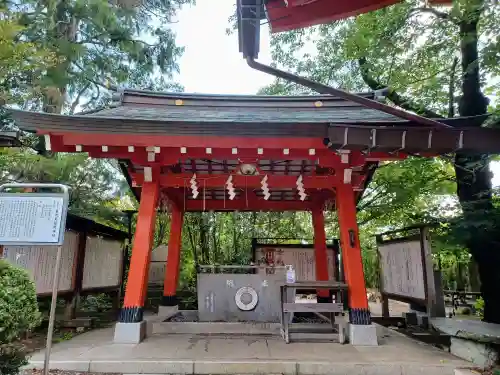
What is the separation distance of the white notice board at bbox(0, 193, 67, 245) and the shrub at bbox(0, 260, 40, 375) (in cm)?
32

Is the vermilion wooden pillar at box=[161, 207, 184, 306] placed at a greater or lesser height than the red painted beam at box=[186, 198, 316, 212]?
lesser

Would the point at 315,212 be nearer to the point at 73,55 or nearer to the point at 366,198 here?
the point at 366,198

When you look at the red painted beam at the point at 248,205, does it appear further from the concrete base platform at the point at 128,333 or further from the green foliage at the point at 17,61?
the green foliage at the point at 17,61

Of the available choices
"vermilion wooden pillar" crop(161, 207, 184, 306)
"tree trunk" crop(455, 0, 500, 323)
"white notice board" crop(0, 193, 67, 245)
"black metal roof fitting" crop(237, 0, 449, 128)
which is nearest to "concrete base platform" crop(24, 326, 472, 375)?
"tree trunk" crop(455, 0, 500, 323)

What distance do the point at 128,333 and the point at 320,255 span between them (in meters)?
5.01

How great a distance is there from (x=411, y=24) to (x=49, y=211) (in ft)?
25.7

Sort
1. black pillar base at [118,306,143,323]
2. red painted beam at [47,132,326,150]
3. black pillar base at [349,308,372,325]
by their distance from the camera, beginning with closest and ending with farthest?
red painted beam at [47,132,326,150], black pillar base at [118,306,143,323], black pillar base at [349,308,372,325]

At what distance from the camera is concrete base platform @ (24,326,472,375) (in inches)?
168

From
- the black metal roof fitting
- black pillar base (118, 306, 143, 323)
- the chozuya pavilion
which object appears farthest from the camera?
black pillar base (118, 306, 143, 323)

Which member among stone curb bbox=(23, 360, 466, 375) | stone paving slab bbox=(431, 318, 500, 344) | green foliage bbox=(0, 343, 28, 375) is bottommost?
stone curb bbox=(23, 360, 466, 375)

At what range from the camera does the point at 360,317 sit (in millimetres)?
5660

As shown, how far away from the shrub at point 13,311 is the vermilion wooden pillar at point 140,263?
2.78 metres

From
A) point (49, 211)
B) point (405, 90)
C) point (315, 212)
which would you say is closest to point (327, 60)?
point (405, 90)

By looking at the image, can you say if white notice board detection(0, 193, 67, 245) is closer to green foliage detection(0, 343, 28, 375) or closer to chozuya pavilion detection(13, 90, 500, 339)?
green foliage detection(0, 343, 28, 375)
